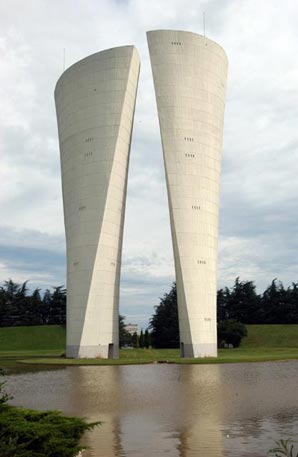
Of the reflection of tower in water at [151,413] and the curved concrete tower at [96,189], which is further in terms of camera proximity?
the curved concrete tower at [96,189]

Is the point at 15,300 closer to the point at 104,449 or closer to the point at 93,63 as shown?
the point at 93,63

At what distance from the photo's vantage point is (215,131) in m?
40.5

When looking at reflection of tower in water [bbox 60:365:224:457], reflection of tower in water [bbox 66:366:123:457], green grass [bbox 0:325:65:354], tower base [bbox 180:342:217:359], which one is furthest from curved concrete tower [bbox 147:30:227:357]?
green grass [bbox 0:325:65:354]

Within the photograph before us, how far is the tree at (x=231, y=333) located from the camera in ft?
166

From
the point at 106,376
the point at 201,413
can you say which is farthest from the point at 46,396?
the point at 106,376

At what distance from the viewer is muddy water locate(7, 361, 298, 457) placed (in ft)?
27.4

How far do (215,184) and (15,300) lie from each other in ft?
131

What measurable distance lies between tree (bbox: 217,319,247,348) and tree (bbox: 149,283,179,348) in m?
8.76

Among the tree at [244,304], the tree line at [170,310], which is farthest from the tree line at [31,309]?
the tree at [244,304]

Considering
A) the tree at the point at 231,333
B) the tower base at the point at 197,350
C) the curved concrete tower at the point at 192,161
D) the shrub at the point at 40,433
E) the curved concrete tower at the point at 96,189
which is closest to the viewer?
the shrub at the point at 40,433

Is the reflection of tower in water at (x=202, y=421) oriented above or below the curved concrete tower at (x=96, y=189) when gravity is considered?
below

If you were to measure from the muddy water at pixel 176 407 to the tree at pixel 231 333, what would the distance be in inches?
1143

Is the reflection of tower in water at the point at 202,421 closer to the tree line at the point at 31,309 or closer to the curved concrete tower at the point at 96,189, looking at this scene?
the curved concrete tower at the point at 96,189

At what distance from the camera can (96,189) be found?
38281 millimetres
